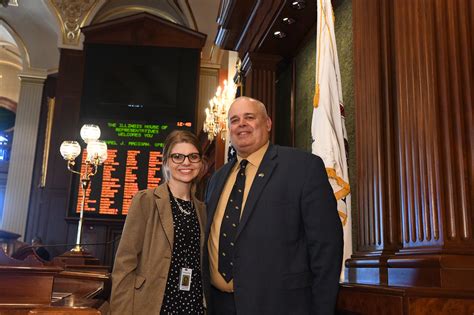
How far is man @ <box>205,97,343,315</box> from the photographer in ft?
5.57

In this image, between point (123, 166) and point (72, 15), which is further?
point (72, 15)

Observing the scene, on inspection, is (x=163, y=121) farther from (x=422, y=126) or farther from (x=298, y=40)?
(x=422, y=126)

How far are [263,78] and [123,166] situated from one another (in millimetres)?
4348

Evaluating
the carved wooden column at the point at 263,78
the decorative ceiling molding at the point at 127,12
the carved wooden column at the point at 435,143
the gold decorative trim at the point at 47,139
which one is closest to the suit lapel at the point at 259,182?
the carved wooden column at the point at 435,143

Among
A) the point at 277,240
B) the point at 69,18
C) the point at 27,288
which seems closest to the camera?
the point at 27,288

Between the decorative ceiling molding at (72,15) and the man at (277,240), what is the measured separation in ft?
25.8

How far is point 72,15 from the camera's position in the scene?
9.00 m

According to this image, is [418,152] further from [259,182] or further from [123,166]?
[123,166]

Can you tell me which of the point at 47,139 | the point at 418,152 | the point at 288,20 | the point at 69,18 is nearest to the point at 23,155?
the point at 47,139

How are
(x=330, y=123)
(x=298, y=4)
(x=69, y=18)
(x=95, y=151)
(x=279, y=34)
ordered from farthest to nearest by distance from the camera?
(x=69, y=18) → (x=95, y=151) → (x=279, y=34) → (x=298, y=4) → (x=330, y=123)

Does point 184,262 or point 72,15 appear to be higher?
point 72,15

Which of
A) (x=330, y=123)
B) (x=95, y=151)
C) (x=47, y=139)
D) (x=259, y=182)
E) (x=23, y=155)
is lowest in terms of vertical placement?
(x=259, y=182)

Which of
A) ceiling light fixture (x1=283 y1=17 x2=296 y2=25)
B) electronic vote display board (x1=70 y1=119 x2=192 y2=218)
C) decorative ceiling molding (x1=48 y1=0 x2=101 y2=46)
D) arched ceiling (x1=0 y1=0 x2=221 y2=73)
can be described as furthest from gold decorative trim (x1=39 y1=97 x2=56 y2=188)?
ceiling light fixture (x1=283 y1=17 x2=296 y2=25)

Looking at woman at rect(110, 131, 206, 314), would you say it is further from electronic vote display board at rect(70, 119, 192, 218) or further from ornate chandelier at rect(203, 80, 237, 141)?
electronic vote display board at rect(70, 119, 192, 218)
